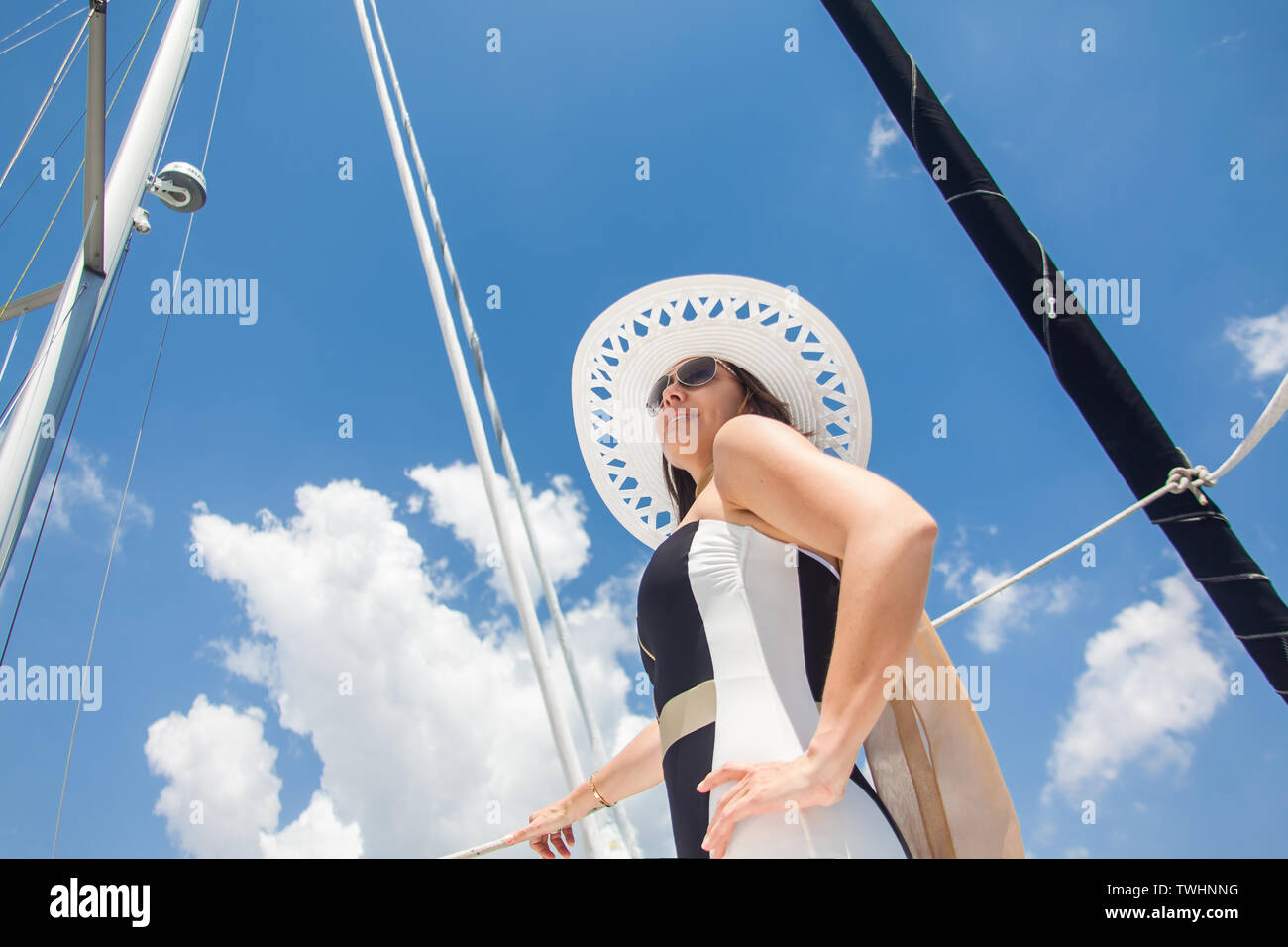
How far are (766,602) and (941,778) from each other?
0.50 metres

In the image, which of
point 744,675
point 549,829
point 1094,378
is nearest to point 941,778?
point 744,675

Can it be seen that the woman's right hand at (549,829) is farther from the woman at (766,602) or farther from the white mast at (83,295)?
Result: the white mast at (83,295)

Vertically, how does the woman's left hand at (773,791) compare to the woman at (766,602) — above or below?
below

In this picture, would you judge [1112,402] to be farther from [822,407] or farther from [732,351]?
[732,351]

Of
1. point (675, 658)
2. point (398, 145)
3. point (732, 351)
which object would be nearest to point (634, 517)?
point (732, 351)

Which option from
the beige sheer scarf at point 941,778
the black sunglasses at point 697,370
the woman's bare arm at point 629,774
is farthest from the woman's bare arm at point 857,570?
the woman's bare arm at point 629,774

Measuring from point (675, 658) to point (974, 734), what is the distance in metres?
0.63

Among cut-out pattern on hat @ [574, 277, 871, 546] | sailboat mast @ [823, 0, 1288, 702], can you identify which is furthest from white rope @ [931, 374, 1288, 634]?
cut-out pattern on hat @ [574, 277, 871, 546]

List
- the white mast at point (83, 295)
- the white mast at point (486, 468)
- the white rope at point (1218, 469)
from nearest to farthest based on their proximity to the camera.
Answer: the white rope at point (1218, 469) → the white mast at point (486, 468) → the white mast at point (83, 295)

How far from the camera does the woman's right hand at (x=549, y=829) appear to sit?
6.13ft

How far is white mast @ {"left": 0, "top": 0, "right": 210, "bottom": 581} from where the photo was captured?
2828mm

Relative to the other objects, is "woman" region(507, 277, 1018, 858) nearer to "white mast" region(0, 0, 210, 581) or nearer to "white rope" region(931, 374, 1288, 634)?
"white rope" region(931, 374, 1288, 634)
